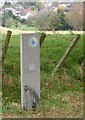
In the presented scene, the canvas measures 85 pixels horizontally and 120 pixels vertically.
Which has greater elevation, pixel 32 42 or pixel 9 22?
pixel 9 22

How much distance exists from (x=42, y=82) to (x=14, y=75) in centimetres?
53

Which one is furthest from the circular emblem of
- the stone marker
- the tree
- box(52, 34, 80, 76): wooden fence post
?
box(52, 34, 80, 76): wooden fence post

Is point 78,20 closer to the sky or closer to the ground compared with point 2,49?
closer to the sky

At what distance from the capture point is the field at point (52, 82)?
4441 mm

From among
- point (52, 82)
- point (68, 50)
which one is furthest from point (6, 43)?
point (68, 50)

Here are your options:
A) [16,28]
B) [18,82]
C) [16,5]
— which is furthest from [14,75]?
[16,5]

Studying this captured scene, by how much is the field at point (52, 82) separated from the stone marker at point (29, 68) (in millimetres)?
168

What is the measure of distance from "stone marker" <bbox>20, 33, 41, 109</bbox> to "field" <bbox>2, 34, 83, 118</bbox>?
17cm

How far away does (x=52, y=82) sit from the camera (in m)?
5.54

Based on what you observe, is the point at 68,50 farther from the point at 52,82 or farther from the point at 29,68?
the point at 29,68

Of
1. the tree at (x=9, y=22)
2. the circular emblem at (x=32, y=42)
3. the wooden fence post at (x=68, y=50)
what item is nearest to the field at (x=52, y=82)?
the wooden fence post at (x=68, y=50)

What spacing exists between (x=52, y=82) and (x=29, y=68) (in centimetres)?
121

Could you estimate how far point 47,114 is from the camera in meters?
4.33

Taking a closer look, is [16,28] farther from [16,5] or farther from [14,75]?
[14,75]
